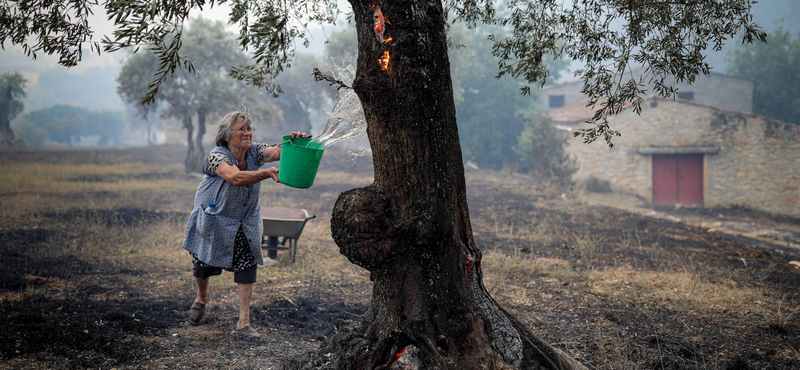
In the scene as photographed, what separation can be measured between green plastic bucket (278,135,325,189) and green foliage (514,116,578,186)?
62.0 ft

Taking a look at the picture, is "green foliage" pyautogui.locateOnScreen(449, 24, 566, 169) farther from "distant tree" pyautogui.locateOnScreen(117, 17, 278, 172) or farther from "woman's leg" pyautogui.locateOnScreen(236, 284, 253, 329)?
"woman's leg" pyautogui.locateOnScreen(236, 284, 253, 329)

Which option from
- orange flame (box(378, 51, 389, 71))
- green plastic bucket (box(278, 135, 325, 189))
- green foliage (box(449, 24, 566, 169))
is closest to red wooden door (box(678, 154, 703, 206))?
green foliage (box(449, 24, 566, 169))

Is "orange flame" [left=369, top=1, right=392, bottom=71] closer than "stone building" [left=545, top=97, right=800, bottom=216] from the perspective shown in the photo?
Yes

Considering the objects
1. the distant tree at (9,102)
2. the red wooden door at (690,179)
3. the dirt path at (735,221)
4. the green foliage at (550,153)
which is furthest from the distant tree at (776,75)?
the distant tree at (9,102)

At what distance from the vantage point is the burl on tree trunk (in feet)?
9.22

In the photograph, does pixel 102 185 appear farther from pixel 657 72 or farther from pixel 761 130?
pixel 761 130

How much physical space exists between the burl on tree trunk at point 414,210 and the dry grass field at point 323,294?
45.8 inches

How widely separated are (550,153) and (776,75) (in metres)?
16.5

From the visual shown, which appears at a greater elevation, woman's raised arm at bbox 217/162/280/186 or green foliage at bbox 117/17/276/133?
green foliage at bbox 117/17/276/133

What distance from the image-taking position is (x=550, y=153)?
22469mm

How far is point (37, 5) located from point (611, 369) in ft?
16.7

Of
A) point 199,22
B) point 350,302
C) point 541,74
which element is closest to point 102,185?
point 199,22

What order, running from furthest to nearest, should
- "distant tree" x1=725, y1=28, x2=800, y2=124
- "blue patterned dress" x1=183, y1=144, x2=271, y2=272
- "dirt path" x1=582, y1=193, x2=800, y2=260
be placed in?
"distant tree" x1=725, y1=28, x2=800, y2=124 → "dirt path" x1=582, y1=193, x2=800, y2=260 → "blue patterned dress" x1=183, y1=144, x2=271, y2=272

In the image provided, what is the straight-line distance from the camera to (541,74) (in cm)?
431
